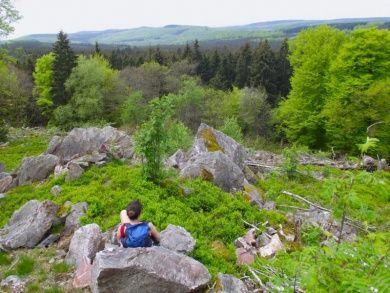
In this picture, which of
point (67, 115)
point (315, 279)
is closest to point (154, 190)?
point (315, 279)

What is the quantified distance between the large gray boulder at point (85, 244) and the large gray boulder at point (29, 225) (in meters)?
1.68

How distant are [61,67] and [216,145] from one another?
3606 centimetres

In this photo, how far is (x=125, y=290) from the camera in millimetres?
8602

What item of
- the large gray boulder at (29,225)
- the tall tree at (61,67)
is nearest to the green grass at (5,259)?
the large gray boulder at (29,225)

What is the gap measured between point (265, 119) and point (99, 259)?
1762 inches

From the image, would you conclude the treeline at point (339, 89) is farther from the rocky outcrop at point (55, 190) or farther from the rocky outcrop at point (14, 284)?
the rocky outcrop at point (14, 284)

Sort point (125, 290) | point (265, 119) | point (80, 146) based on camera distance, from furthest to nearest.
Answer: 1. point (265, 119)
2. point (80, 146)
3. point (125, 290)

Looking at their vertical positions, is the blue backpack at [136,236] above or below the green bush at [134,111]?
above

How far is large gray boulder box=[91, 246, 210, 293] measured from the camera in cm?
850

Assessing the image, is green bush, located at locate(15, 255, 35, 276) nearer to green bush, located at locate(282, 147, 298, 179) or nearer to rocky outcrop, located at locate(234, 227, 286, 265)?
rocky outcrop, located at locate(234, 227, 286, 265)

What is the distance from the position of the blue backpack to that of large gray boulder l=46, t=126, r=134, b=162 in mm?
9194

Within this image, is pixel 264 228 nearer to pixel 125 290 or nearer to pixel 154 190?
pixel 154 190

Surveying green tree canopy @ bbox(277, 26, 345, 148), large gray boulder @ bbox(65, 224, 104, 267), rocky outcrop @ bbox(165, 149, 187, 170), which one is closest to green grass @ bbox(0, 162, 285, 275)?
large gray boulder @ bbox(65, 224, 104, 267)

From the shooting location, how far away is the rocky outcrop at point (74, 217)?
12492 mm
